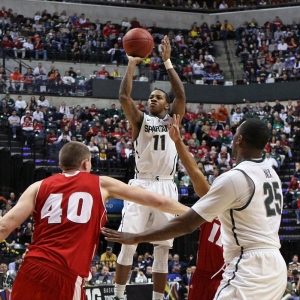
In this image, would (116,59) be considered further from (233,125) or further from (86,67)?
(233,125)

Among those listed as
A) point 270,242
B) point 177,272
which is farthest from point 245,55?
point 270,242

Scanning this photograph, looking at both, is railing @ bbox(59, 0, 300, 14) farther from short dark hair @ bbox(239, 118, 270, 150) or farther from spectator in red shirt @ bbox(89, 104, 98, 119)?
short dark hair @ bbox(239, 118, 270, 150)

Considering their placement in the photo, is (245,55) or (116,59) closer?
(116,59)

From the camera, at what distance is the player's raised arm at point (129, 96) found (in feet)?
32.2

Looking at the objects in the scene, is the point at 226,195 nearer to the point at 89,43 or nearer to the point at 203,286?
the point at 203,286

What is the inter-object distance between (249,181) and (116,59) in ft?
95.3

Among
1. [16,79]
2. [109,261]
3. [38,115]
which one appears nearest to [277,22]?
[16,79]

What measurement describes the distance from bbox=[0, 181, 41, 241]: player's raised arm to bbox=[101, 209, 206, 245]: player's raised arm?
0.69 meters

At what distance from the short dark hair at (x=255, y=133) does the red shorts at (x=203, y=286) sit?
1.89 m

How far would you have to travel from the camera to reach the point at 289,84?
34.8 meters

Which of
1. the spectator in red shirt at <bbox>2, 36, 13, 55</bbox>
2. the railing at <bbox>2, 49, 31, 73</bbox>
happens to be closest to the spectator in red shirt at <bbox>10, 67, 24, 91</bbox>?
the railing at <bbox>2, 49, 31, 73</bbox>

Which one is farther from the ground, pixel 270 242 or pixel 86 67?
pixel 86 67

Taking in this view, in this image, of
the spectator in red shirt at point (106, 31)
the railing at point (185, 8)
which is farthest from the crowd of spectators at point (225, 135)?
the railing at point (185, 8)

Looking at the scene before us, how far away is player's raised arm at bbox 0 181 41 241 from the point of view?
20.2ft
